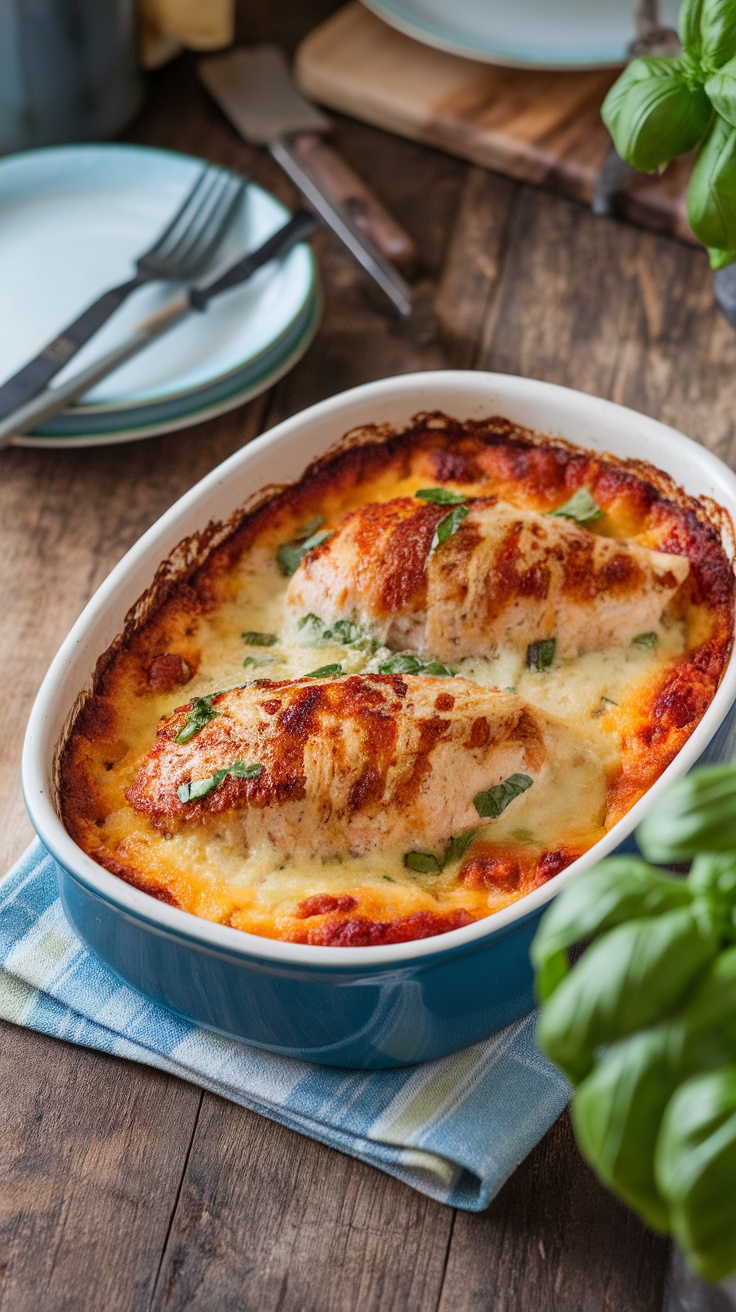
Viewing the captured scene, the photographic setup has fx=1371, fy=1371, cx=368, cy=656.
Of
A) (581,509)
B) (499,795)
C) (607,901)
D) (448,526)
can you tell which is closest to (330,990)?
(499,795)

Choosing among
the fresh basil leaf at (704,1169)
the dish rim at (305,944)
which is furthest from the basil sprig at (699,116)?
the fresh basil leaf at (704,1169)

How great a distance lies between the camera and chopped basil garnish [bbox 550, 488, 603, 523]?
7.55ft

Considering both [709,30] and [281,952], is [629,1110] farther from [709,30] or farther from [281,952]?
[709,30]

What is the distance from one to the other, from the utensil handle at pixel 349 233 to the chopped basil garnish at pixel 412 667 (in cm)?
117

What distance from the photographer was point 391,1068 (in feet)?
6.16

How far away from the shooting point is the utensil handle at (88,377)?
261 cm

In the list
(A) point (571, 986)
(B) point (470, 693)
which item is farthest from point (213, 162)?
(A) point (571, 986)

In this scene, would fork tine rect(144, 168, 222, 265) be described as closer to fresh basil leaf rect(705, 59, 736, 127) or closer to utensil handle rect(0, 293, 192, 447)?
utensil handle rect(0, 293, 192, 447)

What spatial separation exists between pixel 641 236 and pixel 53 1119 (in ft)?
8.06

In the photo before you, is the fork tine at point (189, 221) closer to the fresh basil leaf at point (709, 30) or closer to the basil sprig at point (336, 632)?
the basil sprig at point (336, 632)

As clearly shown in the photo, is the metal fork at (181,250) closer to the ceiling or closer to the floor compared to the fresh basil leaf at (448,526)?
closer to the ceiling

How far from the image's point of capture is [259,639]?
2.18 m

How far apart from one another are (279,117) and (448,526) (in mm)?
1788

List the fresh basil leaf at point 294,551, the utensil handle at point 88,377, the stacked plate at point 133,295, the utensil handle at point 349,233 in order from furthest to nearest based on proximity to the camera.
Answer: the utensil handle at point 349,233
the stacked plate at point 133,295
the utensil handle at point 88,377
the fresh basil leaf at point 294,551
